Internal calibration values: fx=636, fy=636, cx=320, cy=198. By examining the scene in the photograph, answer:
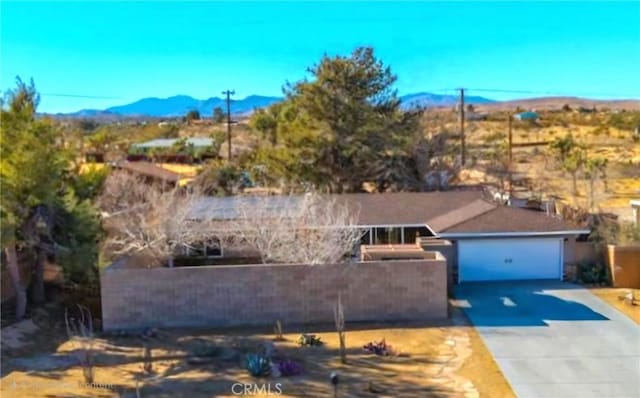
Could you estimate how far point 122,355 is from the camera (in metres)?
16.3

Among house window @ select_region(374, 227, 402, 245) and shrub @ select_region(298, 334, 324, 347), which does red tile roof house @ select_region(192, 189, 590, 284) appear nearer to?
house window @ select_region(374, 227, 402, 245)

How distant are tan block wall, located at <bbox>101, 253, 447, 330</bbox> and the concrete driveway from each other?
1802 mm

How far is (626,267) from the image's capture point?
21.5m

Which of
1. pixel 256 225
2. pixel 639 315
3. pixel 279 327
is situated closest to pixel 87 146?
pixel 256 225

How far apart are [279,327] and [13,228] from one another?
8.35 m

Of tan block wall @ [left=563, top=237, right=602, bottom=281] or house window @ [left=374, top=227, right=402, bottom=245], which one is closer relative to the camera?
tan block wall @ [left=563, top=237, right=602, bottom=281]

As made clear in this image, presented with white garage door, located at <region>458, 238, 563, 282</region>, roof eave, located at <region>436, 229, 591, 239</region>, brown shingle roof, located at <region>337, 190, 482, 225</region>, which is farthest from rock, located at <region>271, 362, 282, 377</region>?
brown shingle roof, located at <region>337, 190, 482, 225</region>

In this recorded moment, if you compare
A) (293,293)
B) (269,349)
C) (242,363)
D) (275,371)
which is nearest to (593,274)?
(293,293)

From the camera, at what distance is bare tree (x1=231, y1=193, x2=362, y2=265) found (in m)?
19.4

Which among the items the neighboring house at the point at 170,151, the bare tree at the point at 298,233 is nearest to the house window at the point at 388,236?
the bare tree at the point at 298,233

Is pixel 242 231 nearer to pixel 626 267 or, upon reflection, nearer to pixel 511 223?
pixel 511 223

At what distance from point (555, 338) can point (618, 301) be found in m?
4.79

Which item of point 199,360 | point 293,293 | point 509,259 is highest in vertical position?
point 509,259

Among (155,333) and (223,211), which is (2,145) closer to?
(155,333)
